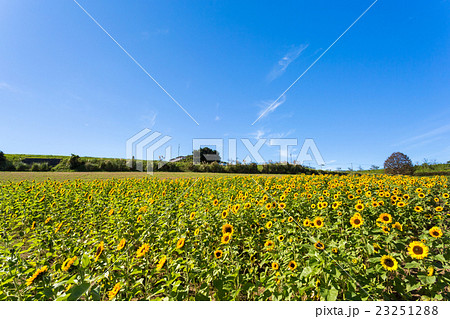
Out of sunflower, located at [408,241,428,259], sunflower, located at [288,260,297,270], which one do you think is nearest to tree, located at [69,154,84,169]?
sunflower, located at [288,260,297,270]

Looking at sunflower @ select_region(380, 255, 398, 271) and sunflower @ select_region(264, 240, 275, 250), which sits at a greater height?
sunflower @ select_region(380, 255, 398, 271)

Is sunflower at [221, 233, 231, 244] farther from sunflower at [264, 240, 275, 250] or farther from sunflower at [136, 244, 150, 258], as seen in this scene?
sunflower at [136, 244, 150, 258]

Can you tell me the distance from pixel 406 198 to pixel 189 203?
4906 mm

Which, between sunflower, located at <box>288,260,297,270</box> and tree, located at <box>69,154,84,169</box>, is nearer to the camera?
sunflower, located at <box>288,260,297,270</box>

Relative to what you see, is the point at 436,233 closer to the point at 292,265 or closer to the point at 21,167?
the point at 292,265

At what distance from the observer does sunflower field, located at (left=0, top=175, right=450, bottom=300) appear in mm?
1960

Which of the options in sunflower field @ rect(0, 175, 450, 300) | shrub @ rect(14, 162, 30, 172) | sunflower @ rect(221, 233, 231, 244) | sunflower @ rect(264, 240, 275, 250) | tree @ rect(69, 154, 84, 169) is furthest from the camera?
tree @ rect(69, 154, 84, 169)

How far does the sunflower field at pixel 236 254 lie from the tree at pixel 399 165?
52.0ft

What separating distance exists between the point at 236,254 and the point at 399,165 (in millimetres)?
21356

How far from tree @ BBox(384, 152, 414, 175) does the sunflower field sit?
15.8 m

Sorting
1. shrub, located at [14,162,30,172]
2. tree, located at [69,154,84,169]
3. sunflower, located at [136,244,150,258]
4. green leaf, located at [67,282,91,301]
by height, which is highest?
tree, located at [69,154,84,169]

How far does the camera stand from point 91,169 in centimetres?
3272
